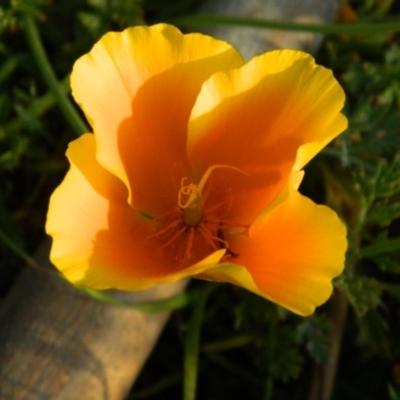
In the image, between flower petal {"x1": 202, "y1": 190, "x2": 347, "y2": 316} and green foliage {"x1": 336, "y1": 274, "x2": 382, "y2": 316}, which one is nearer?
flower petal {"x1": 202, "y1": 190, "x2": 347, "y2": 316}

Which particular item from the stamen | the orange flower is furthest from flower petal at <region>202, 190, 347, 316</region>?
the stamen

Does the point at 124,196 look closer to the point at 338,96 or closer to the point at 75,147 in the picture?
the point at 75,147

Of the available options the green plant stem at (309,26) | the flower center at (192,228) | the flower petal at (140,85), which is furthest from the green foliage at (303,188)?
the flower petal at (140,85)

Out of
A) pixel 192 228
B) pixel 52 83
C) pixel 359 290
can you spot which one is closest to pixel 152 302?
pixel 192 228

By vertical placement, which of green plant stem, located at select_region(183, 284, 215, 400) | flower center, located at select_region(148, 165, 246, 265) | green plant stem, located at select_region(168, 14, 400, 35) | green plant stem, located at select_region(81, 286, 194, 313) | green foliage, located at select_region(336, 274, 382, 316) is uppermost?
green plant stem, located at select_region(168, 14, 400, 35)

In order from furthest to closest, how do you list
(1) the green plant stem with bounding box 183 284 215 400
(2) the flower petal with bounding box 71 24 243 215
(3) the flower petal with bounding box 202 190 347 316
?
(1) the green plant stem with bounding box 183 284 215 400, (2) the flower petal with bounding box 71 24 243 215, (3) the flower petal with bounding box 202 190 347 316

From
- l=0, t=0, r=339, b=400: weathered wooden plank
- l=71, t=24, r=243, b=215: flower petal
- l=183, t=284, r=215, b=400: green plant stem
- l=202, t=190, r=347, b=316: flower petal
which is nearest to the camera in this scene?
l=202, t=190, r=347, b=316: flower petal

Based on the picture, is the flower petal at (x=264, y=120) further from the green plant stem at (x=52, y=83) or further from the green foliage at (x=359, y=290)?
the green plant stem at (x=52, y=83)

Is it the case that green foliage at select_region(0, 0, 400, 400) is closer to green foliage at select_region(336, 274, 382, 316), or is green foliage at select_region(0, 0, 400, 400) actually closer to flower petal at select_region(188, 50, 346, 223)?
green foliage at select_region(336, 274, 382, 316)
